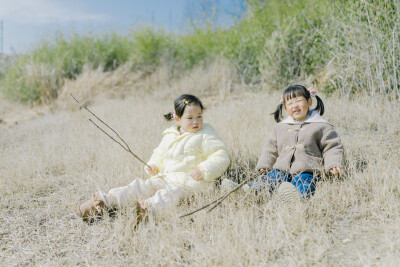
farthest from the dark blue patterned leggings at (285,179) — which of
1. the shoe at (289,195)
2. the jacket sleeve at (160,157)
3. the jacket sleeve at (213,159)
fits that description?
the jacket sleeve at (160,157)

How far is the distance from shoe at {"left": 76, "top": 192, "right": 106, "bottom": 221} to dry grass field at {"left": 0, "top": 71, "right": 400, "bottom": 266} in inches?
3.4

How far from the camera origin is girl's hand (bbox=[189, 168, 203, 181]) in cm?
285

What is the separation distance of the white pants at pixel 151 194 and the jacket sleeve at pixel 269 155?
79 cm

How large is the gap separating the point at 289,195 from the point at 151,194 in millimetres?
1129

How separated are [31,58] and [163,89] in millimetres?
4215

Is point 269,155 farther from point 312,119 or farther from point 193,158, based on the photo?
point 193,158

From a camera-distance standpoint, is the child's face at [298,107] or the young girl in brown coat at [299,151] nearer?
the young girl in brown coat at [299,151]

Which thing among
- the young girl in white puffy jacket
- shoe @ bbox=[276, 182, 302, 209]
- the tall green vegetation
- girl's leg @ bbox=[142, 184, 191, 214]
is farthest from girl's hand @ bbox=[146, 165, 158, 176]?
the tall green vegetation

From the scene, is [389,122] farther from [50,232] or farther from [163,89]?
[163,89]

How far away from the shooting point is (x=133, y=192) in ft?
9.55

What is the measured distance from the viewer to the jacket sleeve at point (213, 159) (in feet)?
9.55

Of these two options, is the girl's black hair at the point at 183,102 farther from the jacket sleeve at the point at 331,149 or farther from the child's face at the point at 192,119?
the jacket sleeve at the point at 331,149

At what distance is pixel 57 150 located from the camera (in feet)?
16.1

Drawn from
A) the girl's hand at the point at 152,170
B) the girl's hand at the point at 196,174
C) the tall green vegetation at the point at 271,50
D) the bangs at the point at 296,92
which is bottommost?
the girl's hand at the point at 152,170
